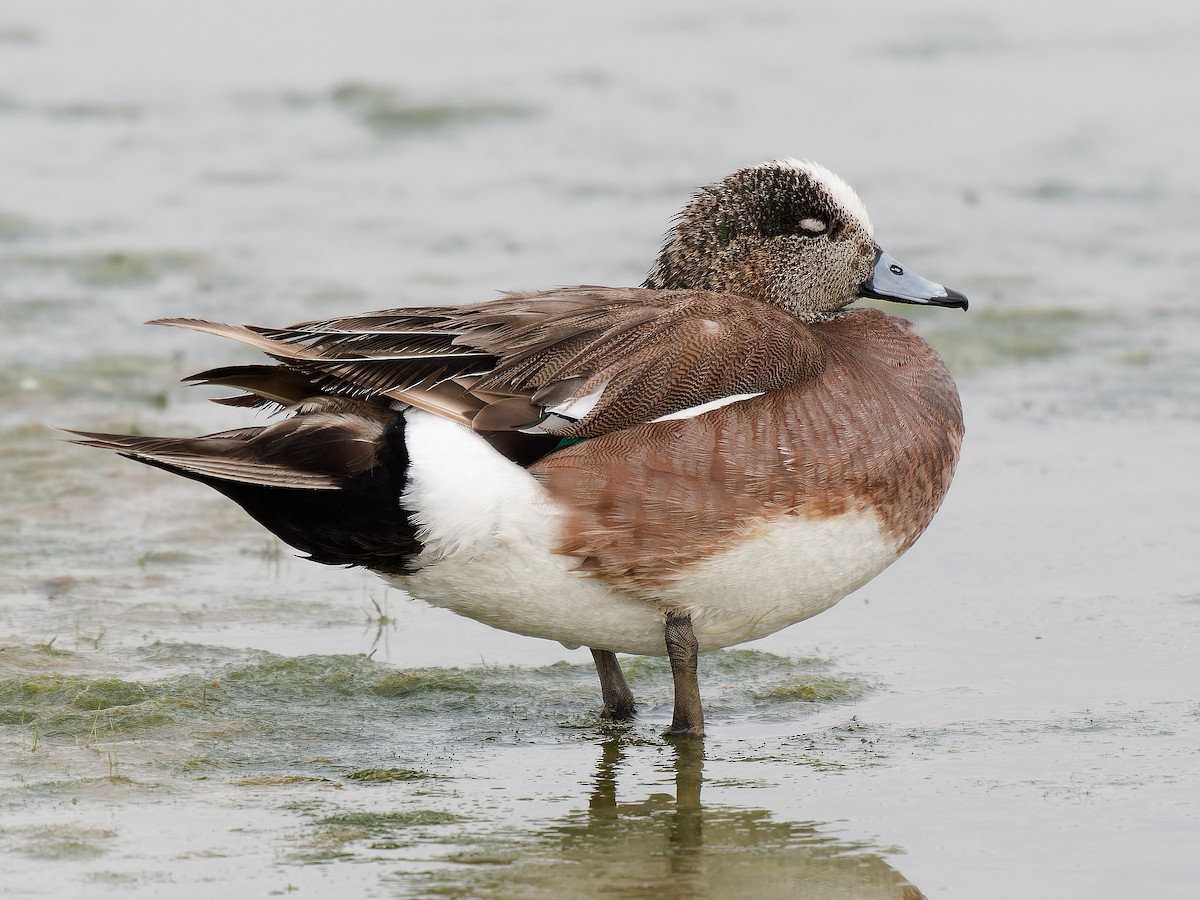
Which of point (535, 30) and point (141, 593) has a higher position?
point (535, 30)

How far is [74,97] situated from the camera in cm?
1284

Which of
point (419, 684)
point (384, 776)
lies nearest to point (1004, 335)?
point (419, 684)

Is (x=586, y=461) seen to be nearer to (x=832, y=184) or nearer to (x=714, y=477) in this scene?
(x=714, y=477)

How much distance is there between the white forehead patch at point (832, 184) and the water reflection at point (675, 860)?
170 cm

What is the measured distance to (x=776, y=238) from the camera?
477 cm

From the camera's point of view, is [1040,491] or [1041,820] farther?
[1040,491]

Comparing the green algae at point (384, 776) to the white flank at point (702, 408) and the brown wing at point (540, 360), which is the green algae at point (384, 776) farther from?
the white flank at point (702, 408)

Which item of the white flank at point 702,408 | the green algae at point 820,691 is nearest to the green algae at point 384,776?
the white flank at point 702,408

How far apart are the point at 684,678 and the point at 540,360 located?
0.84 m

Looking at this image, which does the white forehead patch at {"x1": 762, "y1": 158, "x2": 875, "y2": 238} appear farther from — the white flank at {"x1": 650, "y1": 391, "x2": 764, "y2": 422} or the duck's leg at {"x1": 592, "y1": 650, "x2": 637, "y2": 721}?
the duck's leg at {"x1": 592, "y1": 650, "x2": 637, "y2": 721}

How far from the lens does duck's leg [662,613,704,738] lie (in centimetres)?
425

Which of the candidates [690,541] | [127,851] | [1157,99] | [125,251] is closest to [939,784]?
[690,541]

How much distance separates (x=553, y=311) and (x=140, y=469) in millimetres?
2850

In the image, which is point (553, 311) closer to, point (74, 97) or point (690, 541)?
point (690, 541)
